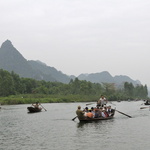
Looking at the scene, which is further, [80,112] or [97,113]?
[97,113]

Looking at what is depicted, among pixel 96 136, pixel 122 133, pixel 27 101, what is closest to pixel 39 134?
pixel 96 136

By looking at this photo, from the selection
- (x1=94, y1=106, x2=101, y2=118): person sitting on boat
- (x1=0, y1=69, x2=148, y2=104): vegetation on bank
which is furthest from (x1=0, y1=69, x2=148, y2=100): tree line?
(x1=94, y1=106, x2=101, y2=118): person sitting on boat

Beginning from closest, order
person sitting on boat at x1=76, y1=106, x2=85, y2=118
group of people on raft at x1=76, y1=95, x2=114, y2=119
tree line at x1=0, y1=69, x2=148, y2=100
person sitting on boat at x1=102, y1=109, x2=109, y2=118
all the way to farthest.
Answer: person sitting on boat at x1=76, y1=106, x2=85, y2=118, group of people on raft at x1=76, y1=95, x2=114, y2=119, person sitting on boat at x1=102, y1=109, x2=109, y2=118, tree line at x1=0, y1=69, x2=148, y2=100

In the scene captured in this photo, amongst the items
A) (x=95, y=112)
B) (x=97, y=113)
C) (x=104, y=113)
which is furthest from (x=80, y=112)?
(x=104, y=113)

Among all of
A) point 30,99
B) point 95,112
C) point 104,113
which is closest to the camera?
point 95,112

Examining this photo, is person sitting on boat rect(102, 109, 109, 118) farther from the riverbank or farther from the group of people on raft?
the riverbank

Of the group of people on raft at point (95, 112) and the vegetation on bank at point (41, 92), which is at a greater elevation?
the vegetation on bank at point (41, 92)

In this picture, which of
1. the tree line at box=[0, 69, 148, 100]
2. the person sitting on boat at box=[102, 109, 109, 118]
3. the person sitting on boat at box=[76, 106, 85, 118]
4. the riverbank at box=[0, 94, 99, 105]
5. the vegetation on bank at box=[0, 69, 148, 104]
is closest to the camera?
the person sitting on boat at box=[76, 106, 85, 118]

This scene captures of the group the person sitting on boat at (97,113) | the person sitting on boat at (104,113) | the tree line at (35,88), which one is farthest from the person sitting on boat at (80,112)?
the tree line at (35,88)

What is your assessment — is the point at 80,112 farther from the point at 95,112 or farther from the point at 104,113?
the point at 104,113

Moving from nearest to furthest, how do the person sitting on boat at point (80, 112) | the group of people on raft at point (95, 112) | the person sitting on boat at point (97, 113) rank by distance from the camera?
the person sitting on boat at point (80, 112) < the group of people on raft at point (95, 112) < the person sitting on boat at point (97, 113)

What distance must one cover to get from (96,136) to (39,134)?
5.58 metres

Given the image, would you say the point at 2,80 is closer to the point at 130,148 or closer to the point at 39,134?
the point at 39,134

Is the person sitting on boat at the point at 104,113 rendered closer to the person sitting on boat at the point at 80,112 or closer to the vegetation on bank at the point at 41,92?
the person sitting on boat at the point at 80,112
